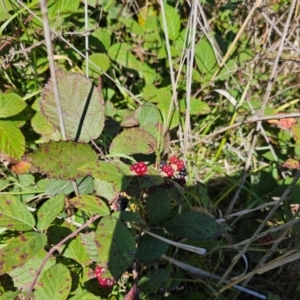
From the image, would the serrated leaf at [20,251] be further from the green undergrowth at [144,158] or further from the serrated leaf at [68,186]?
the serrated leaf at [68,186]

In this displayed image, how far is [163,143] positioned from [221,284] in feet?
1.38

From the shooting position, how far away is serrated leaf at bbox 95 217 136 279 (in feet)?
2.71

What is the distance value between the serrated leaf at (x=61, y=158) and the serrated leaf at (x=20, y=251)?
0.46 ft

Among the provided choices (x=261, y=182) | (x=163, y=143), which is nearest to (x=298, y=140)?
(x=261, y=182)

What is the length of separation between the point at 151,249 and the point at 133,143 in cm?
25

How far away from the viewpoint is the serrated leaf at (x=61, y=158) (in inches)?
38.4

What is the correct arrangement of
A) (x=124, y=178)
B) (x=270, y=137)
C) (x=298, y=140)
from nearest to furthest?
(x=124, y=178) < (x=298, y=140) < (x=270, y=137)

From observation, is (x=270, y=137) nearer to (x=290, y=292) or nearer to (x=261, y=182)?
(x=261, y=182)

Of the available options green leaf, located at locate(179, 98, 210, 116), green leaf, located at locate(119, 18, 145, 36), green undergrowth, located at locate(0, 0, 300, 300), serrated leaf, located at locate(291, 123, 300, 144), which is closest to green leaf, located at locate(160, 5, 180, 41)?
green undergrowth, located at locate(0, 0, 300, 300)

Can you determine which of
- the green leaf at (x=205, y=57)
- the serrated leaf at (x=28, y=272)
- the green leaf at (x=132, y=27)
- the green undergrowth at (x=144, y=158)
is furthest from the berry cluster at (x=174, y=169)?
the green leaf at (x=132, y=27)

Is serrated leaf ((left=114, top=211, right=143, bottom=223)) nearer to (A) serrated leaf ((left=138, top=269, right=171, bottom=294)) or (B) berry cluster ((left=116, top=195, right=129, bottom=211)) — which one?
(B) berry cluster ((left=116, top=195, right=129, bottom=211))

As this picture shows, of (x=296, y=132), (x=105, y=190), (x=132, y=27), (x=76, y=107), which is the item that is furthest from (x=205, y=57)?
(x=105, y=190)

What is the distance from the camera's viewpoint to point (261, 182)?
4.55ft

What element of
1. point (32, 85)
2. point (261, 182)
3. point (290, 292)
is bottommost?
point (290, 292)
